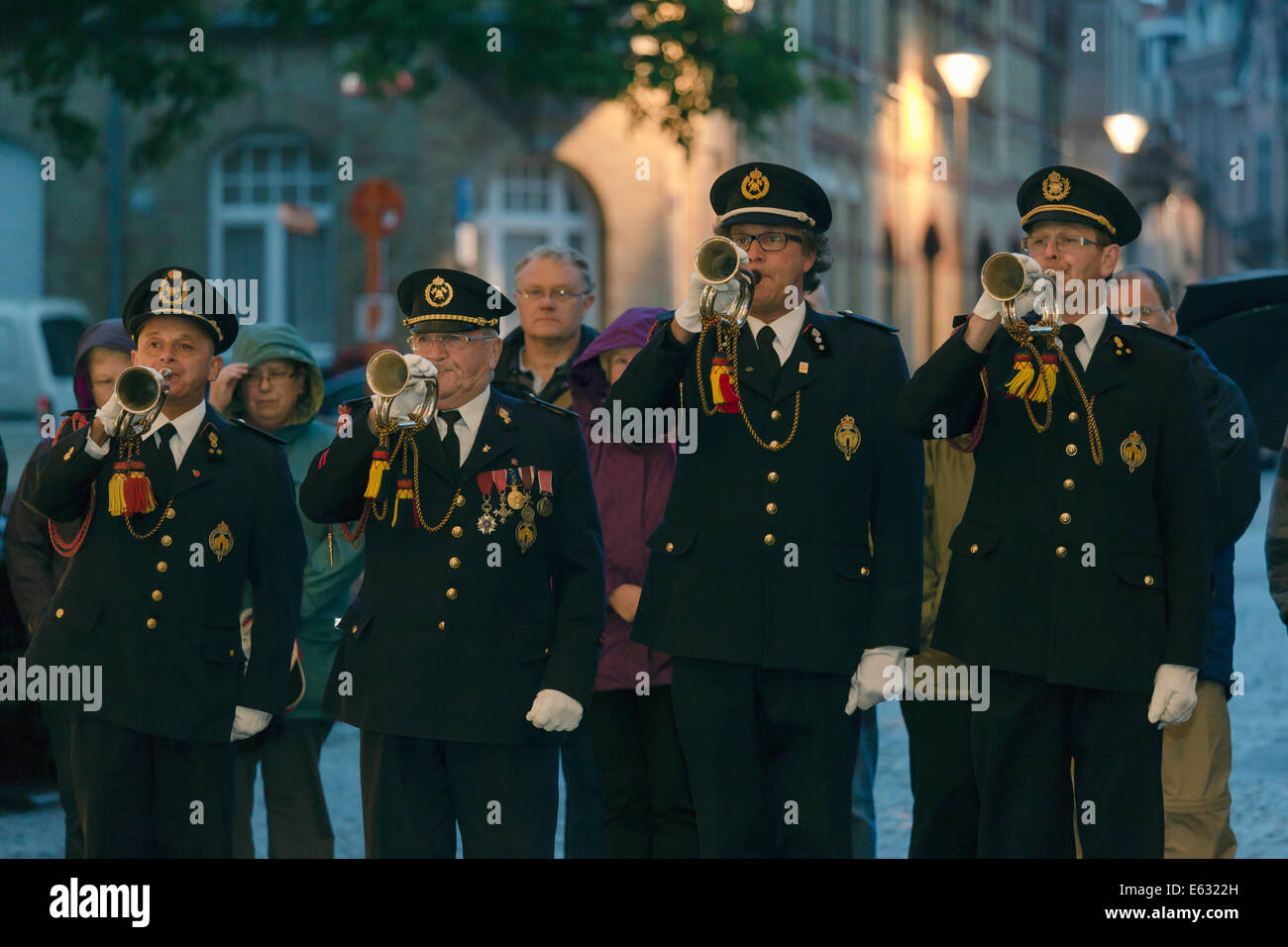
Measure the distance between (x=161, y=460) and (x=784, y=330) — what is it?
1.70 m

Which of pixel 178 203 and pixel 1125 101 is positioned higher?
pixel 1125 101

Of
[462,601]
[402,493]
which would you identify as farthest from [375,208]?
[462,601]

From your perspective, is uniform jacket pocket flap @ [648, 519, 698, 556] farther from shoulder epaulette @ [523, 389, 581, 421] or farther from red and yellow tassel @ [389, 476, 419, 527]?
red and yellow tassel @ [389, 476, 419, 527]

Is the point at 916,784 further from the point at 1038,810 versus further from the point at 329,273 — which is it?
the point at 329,273

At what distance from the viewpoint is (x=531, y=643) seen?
5.61 m

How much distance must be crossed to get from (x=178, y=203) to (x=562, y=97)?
Answer: 5.79 m

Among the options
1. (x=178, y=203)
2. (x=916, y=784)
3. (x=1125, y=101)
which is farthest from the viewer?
(x=1125, y=101)

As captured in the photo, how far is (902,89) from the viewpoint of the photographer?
4009cm

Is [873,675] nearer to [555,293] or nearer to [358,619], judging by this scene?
[358,619]

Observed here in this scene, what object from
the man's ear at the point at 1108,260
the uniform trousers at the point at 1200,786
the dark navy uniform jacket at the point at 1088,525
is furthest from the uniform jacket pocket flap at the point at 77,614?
the uniform trousers at the point at 1200,786

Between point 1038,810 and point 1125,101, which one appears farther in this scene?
point 1125,101

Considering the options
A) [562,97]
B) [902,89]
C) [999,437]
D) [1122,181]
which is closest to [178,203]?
[562,97]

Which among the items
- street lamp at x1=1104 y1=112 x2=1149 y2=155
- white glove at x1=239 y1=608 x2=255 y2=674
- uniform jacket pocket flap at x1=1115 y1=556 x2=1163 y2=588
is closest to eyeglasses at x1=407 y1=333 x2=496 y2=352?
white glove at x1=239 y1=608 x2=255 y2=674

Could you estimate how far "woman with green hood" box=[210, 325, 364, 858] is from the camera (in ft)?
23.7
